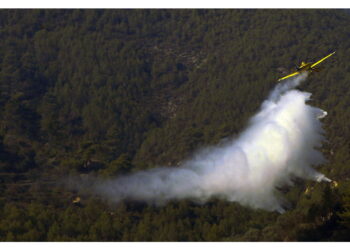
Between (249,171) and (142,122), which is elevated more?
(142,122)

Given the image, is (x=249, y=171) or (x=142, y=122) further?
(x=142, y=122)

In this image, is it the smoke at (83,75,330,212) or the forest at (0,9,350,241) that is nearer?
the forest at (0,9,350,241)

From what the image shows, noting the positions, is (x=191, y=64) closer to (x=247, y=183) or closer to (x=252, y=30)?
(x=252, y=30)

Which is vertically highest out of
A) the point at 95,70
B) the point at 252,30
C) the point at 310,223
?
the point at 252,30

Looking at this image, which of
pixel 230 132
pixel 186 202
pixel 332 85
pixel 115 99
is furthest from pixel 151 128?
pixel 186 202
